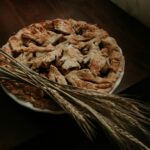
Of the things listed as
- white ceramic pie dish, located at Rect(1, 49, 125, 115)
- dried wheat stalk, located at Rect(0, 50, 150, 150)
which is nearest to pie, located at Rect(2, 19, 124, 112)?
white ceramic pie dish, located at Rect(1, 49, 125, 115)

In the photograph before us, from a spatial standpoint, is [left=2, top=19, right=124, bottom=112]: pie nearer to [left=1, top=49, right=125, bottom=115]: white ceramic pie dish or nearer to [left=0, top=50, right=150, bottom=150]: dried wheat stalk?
[left=1, top=49, right=125, bottom=115]: white ceramic pie dish

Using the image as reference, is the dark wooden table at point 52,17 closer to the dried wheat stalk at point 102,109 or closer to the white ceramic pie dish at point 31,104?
the white ceramic pie dish at point 31,104

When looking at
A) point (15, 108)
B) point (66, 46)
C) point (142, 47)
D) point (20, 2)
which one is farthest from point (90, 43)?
point (20, 2)

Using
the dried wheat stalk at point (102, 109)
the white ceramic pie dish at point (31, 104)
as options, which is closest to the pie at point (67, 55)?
the white ceramic pie dish at point (31, 104)

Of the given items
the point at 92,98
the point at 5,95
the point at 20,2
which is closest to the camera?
the point at 92,98

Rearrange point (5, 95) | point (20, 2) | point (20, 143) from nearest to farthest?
point (20, 143) → point (5, 95) → point (20, 2)

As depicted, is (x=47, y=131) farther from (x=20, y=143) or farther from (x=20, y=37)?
(x=20, y=37)
